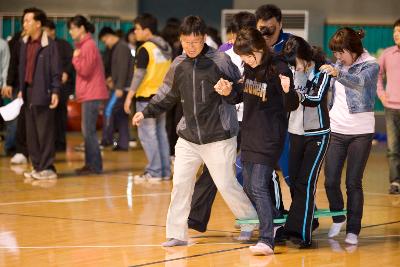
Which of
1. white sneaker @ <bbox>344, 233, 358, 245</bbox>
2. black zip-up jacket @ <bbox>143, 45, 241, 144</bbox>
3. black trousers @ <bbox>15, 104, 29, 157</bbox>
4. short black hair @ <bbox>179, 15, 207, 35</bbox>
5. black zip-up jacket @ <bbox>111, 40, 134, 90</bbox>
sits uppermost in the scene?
short black hair @ <bbox>179, 15, 207, 35</bbox>

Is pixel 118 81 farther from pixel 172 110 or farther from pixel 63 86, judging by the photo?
pixel 172 110

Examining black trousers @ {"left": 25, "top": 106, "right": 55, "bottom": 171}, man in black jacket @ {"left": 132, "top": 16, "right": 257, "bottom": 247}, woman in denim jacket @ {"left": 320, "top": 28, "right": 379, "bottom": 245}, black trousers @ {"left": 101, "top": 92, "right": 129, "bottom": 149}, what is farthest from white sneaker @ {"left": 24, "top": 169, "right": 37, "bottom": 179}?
woman in denim jacket @ {"left": 320, "top": 28, "right": 379, "bottom": 245}

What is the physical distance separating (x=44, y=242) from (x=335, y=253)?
2245mm

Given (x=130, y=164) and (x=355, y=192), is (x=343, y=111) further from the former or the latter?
(x=130, y=164)

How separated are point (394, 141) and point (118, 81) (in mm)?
5401

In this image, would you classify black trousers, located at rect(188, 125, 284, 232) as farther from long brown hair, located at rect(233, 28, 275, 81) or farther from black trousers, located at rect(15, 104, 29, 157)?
black trousers, located at rect(15, 104, 29, 157)

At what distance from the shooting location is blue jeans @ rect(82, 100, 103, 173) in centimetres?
1188

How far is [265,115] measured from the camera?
6863mm

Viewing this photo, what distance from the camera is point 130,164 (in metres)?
13.4

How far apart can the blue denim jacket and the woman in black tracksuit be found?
0.94 ft

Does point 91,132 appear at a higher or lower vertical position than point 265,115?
lower

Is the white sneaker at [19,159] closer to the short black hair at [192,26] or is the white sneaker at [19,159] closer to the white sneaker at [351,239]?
the short black hair at [192,26]

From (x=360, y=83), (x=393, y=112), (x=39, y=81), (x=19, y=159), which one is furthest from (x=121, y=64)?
(x=360, y=83)

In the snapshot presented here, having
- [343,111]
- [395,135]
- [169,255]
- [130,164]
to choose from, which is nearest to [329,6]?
[130,164]
